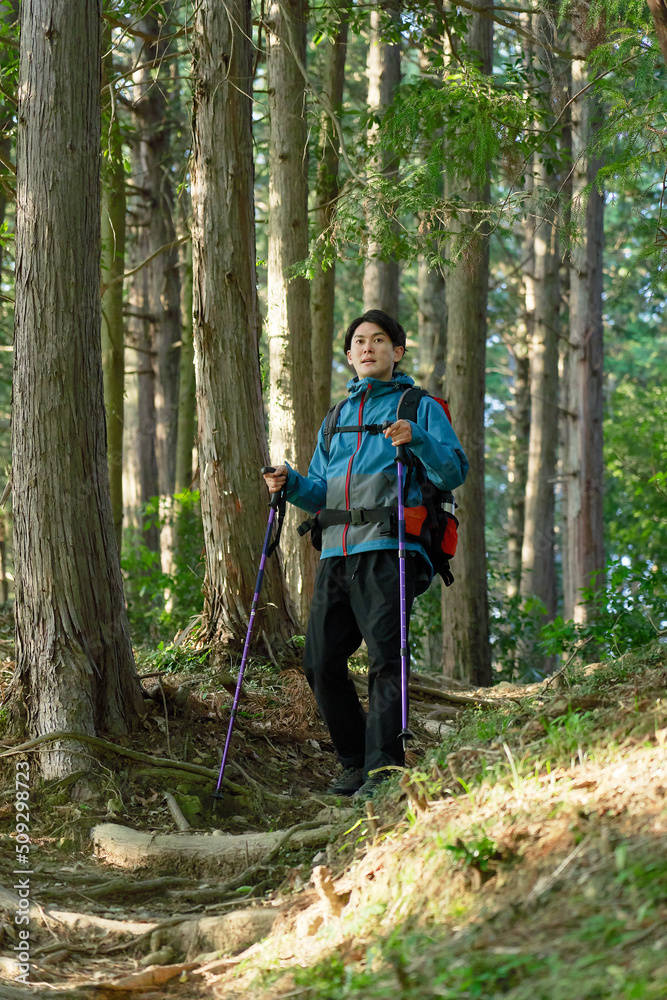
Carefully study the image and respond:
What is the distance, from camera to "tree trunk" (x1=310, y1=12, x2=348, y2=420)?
29.6ft

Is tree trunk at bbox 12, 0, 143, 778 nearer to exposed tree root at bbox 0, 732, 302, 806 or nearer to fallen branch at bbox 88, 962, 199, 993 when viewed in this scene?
Result: exposed tree root at bbox 0, 732, 302, 806

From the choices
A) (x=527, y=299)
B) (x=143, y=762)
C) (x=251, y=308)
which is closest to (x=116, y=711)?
(x=143, y=762)

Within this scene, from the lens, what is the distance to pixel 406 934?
245 centimetres

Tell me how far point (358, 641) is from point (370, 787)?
2.79ft

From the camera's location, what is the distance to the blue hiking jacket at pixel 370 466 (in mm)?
4211

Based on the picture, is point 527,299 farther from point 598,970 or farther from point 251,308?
point 598,970

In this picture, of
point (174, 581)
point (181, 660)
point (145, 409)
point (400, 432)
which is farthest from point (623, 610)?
point (145, 409)

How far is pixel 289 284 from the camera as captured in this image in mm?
7793

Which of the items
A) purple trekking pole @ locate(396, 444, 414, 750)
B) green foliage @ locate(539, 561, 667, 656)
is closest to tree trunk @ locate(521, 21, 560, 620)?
green foliage @ locate(539, 561, 667, 656)

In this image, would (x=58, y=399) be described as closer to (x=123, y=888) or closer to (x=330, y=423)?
(x=330, y=423)

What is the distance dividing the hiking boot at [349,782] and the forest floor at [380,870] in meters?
0.16

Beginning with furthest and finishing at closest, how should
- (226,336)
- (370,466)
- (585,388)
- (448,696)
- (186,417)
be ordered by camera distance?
1. (585,388)
2. (186,417)
3. (448,696)
4. (226,336)
5. (370,466)

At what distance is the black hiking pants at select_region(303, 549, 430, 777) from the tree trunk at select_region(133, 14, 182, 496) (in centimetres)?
1092

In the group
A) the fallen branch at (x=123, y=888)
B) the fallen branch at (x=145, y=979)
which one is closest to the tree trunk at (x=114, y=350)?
the fallen branch at (x=123, y=888)
